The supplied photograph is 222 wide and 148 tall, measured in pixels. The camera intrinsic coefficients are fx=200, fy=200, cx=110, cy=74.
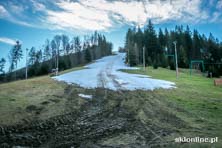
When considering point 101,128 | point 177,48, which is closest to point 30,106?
point 101,128

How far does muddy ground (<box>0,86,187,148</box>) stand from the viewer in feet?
23.1

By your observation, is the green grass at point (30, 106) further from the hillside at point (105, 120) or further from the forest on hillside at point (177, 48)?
the forest on hillside at point (177, 48)

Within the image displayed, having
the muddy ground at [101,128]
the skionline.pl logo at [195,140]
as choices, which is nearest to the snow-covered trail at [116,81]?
the muddy ground at [101,128]

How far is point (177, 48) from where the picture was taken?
6475 cm

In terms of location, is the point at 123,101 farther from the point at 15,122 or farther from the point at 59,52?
the point at 59,52

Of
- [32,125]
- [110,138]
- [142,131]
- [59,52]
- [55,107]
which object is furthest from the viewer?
[59,52]

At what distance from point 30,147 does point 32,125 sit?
2.15 m

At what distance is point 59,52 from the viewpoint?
82.0 m

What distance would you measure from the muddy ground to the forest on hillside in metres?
42.0

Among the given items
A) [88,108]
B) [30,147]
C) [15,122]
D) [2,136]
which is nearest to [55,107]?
[88,108]

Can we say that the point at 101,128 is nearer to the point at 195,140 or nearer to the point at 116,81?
the point at 195,140

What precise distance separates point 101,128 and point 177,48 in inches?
2412

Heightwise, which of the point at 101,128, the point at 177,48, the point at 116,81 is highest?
the point at 177,48

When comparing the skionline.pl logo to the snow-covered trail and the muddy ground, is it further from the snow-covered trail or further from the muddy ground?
the snow-covered trail
